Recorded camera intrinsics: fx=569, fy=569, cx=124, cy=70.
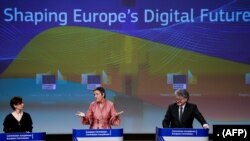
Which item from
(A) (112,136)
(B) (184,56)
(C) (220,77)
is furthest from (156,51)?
(A) (112,136)

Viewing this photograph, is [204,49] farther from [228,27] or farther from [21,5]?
[21,5]

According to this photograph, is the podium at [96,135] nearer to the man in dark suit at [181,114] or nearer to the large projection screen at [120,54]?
the man in dark suit at [181,114]

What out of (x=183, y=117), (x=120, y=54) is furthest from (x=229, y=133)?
(x=120, y=54)

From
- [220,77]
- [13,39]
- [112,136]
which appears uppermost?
[13,39]

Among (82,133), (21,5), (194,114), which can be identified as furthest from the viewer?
(21,5)

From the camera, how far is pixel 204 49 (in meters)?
9.02

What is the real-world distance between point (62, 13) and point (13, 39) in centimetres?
87

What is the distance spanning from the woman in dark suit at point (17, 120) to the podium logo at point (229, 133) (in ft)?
7.62

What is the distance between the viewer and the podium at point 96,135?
5.71m

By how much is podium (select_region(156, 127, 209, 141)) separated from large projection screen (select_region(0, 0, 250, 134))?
3.30 meters

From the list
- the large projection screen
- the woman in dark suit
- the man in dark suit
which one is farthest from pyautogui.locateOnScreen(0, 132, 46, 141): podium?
the large projection screen

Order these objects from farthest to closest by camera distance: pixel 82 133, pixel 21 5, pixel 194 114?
pixel 21 5, pixel 194 114, pixel 82 133

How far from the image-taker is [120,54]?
29.4ft

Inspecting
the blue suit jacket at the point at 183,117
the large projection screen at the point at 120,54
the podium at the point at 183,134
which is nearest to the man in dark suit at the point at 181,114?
the blue suit jacket at the point at 183,117
